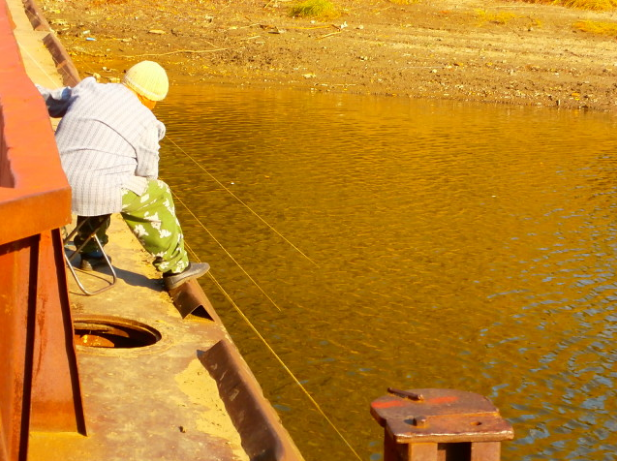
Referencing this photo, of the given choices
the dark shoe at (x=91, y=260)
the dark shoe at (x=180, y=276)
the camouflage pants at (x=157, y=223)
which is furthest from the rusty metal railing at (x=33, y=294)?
the dark shoe at (x=91, y=260)

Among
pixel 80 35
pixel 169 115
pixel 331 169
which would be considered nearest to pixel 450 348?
pixel 331 169

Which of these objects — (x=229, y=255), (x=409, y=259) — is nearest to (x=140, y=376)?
(x=229, y=255)

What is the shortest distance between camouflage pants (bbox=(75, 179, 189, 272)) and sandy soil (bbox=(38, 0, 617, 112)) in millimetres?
12037

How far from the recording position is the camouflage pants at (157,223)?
535 cm

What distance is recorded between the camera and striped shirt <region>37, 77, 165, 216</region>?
16.6 feet

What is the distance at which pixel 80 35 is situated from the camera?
19.7m

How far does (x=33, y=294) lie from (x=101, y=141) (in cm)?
173

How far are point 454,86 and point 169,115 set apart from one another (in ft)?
17.9

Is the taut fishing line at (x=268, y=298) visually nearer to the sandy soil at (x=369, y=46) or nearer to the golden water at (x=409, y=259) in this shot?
the golden water at (x=409, y=259)

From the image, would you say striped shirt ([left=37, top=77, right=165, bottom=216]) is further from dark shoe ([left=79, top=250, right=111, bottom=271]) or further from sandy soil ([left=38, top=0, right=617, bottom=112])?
sandy soil ([left=38, top=0, right=617, bottom=112])

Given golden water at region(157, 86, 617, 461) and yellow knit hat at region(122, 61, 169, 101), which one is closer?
yellow knit hat at region(122, 61, 169, 101)

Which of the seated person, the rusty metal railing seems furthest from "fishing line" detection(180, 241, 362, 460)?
the rusty metal railing

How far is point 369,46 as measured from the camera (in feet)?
62.7

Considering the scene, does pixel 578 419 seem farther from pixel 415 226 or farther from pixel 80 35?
pixel 80 35
